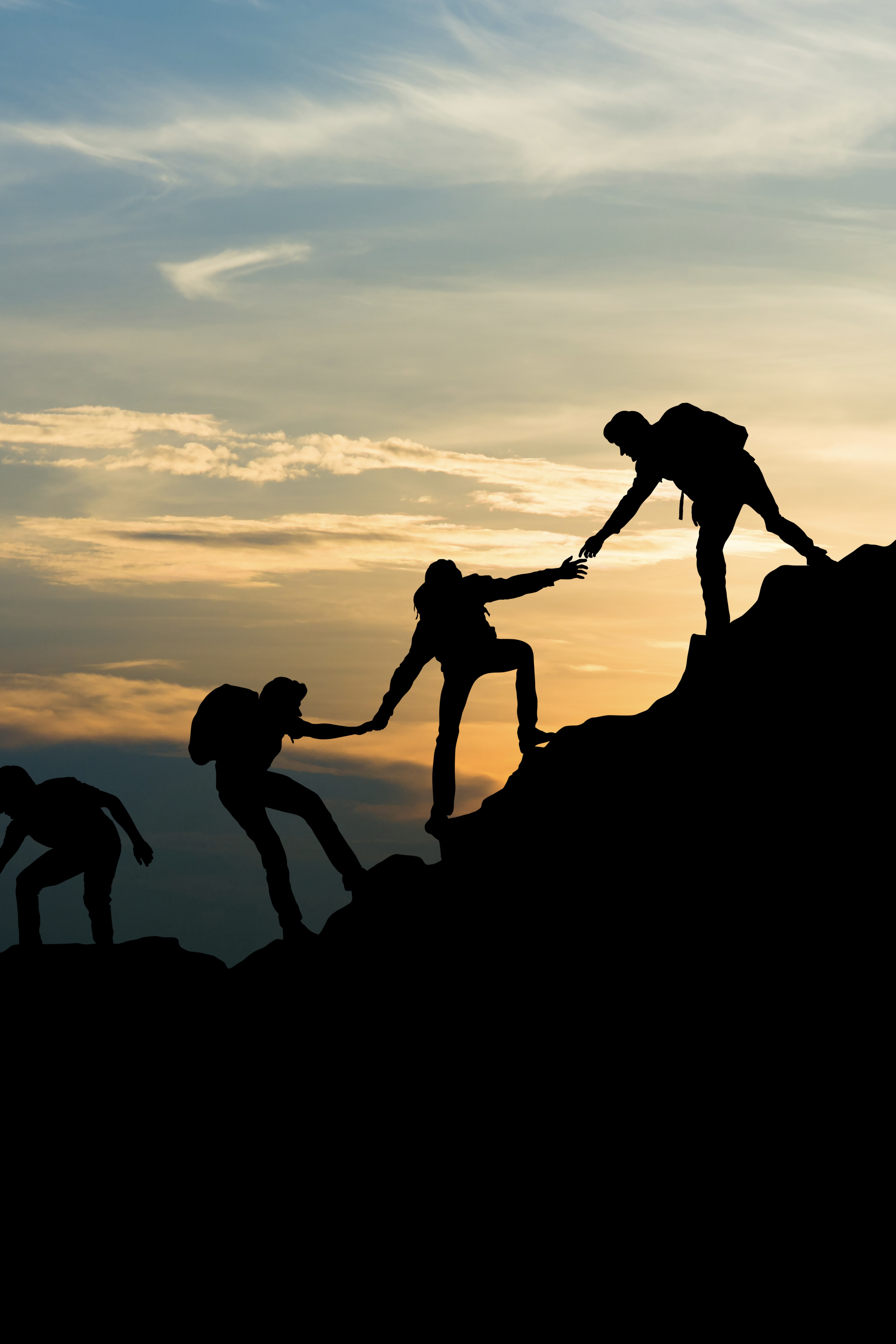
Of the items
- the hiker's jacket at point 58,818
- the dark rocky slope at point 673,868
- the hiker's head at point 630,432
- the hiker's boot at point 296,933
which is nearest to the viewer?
the dark rocky slope at point 673,868

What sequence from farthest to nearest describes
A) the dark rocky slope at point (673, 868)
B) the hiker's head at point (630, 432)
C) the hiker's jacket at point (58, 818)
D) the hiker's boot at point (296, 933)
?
the hiker's jacket at point (58, 818)
the hiker's boot at point (296, 933)
the hiker's head at point (630, 432)
the dark rocky slope at point (673, 868)

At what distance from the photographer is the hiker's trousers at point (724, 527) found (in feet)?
41.6

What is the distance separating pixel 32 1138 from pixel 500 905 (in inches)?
271

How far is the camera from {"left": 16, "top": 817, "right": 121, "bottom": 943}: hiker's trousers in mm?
15523

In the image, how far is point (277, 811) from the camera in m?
13.1

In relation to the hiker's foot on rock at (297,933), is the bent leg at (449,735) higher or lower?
higher

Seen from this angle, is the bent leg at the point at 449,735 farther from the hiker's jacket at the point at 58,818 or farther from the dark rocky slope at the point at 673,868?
the hiker's jacket at the point at 58,818

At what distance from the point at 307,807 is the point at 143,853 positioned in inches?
145

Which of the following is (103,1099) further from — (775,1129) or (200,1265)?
(775,1129)

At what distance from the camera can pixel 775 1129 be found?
1015 cm

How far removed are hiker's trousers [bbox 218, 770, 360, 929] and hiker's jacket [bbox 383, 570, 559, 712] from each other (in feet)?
7.44

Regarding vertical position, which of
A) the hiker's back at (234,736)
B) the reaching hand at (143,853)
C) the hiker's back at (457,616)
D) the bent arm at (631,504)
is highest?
the bent arm at (631,504)

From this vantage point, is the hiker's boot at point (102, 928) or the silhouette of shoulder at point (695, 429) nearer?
the silhouette of shoulder at point (695, 429)

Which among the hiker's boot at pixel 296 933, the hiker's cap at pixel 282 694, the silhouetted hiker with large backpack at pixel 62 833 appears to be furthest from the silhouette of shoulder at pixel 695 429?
the silhouetted hiker with large backpack at pixel 62 833
